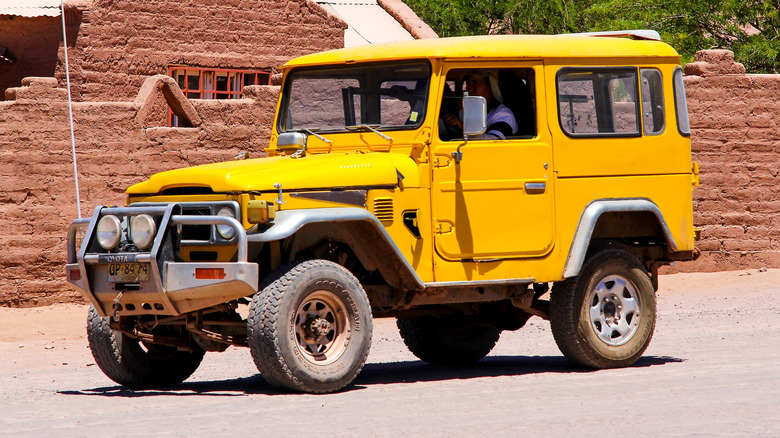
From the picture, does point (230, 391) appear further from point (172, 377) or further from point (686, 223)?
point (686, 223)

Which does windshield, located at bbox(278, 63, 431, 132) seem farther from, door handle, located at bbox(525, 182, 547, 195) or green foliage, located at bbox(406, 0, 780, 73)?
green foliage, located at bbox(406, 0, 780, 73)

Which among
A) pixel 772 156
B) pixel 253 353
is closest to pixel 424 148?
pixel 253 353

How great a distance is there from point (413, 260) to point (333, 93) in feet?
4.69

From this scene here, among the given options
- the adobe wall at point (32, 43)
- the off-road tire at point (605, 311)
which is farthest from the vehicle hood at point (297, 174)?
the adobe wall at point (32, 43)

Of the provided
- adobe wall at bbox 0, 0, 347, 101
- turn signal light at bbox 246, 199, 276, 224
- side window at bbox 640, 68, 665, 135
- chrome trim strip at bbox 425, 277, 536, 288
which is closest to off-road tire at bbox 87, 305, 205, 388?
turn signal light at bbox 246, 199, 276, 224

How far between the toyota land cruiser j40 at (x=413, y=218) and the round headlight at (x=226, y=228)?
24mm

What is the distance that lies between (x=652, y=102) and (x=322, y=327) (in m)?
3.24

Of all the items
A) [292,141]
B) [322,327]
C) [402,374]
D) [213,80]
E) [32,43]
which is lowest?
[402,374]

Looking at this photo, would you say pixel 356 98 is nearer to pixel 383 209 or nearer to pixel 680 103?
pixel 383 209

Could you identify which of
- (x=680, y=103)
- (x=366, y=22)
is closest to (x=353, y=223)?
(x=680, y=103)

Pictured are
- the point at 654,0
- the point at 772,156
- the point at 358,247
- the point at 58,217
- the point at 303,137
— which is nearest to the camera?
the point at 358,247

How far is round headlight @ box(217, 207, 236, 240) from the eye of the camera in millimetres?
7621

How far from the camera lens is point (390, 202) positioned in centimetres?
828

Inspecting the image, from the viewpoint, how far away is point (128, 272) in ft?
25.3
